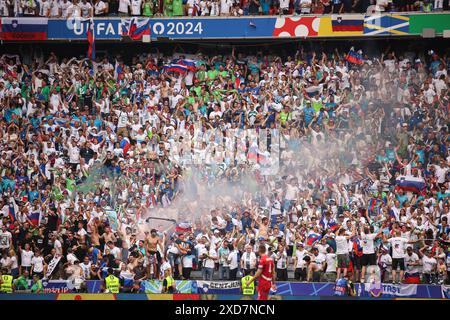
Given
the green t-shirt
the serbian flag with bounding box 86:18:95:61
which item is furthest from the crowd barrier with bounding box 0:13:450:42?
the green t-shirt

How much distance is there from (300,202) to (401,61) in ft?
22.9

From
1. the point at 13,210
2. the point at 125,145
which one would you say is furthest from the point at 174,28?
the point at 13,210

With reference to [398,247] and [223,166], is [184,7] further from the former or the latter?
[398,247]

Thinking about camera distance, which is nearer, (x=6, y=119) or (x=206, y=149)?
(x=206, y=149)

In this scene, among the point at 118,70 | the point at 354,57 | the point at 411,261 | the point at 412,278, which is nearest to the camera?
the point at 412,278

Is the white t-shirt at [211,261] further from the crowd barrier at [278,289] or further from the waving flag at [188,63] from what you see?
the waving flag at [188,63]

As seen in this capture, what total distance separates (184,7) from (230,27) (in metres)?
1.69

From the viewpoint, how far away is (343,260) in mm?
22047

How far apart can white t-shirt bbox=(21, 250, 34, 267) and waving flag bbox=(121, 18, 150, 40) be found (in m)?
9.22

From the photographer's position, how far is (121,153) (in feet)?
84.2

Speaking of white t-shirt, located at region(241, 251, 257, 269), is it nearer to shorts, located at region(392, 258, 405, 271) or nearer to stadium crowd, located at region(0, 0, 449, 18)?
shorts, located at region(392, 258, 405, 271)

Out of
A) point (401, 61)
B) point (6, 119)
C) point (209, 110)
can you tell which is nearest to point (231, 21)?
point (209, 110)
